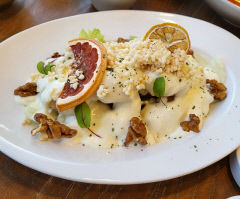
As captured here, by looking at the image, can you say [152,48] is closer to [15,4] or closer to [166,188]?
[166,188]

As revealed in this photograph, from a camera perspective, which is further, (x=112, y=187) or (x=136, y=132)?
(x=136, y=132)

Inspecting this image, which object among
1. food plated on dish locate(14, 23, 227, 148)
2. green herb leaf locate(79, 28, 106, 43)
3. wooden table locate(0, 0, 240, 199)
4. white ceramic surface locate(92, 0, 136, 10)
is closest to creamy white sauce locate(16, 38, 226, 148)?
food plated on dish locate(14, 23, 227, 148)

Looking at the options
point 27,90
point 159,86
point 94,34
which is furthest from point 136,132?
point 94,34

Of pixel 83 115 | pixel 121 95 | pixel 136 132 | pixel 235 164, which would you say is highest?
pixel 235 164

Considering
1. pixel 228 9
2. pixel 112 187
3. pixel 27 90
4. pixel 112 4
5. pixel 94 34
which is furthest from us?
pixel 112 4

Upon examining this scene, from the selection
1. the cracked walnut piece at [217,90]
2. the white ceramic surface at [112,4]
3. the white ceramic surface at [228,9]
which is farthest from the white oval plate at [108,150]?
the white ceramic surface at [112,4]

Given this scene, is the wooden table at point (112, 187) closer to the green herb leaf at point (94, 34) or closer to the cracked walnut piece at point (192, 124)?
the cracked walnut piece at point (192, 124)

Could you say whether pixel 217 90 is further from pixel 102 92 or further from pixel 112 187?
pixel 112 187
